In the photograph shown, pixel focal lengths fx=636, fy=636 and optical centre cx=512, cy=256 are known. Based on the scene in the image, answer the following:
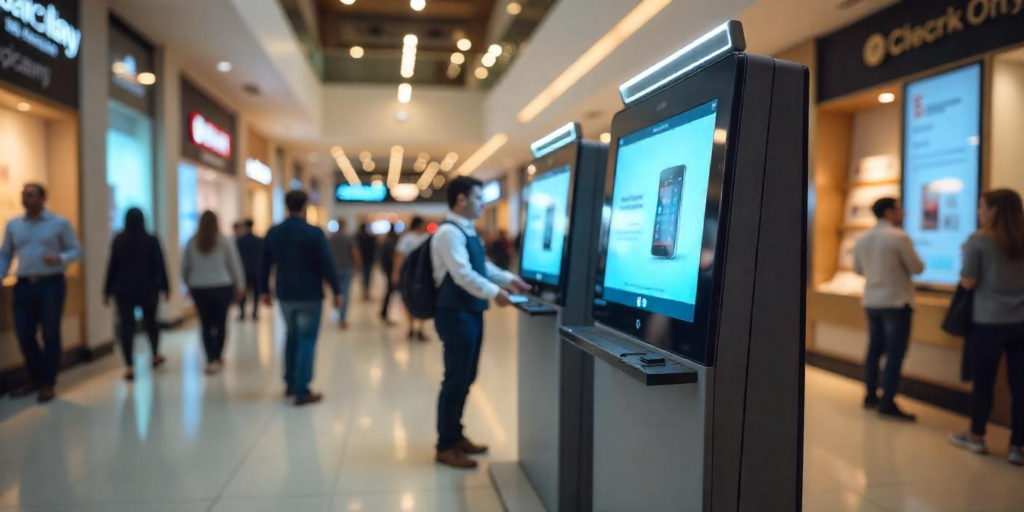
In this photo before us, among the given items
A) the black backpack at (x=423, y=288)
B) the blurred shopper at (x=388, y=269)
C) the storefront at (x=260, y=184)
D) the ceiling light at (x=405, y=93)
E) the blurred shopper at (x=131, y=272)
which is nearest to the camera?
the black backpack at (x=423, y=288)

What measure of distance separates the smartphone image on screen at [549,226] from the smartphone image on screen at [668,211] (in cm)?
101

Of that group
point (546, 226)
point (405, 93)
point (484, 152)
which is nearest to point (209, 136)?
point (405, 93)

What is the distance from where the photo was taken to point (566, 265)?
2.64 m

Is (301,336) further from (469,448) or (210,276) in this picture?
(469,448)

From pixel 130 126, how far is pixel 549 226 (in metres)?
6.79

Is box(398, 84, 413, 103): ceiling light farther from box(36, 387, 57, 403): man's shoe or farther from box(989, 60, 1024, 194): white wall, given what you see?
box(989, 60, 1024, 194): white wall

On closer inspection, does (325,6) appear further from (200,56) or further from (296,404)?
(296,404)

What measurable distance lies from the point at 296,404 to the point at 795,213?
156 inches

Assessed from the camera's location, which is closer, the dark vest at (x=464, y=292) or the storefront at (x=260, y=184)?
the dark vest at (x=464, y=292)

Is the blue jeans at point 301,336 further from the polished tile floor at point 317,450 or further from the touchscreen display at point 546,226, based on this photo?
the touchscreen display at point 546,226

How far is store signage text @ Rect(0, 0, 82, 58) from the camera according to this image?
4.71 metres

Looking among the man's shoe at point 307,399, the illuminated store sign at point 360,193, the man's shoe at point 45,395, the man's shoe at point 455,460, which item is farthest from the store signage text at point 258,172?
the man's shoe at point 455,460

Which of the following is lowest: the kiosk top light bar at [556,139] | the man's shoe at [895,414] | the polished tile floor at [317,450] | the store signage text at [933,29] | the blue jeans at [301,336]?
the polished tile floor at [317,450]

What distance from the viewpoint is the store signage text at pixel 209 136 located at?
9077 mm
